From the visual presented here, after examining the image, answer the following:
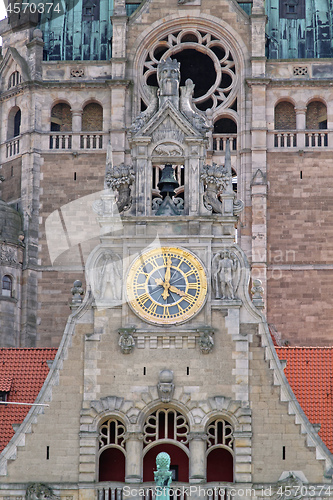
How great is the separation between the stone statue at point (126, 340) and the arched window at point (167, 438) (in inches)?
61.5

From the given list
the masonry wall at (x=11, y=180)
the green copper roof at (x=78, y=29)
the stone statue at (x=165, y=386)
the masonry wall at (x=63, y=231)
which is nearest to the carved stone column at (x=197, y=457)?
the stone statue at (x=165, y=386)

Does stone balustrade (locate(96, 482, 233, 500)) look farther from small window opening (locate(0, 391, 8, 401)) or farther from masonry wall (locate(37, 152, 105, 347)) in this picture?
masonry wall (locate(37, 152, 105, 347))

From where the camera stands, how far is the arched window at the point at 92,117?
58.8 meters

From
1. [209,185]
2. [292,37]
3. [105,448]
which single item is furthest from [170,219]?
[292,37]

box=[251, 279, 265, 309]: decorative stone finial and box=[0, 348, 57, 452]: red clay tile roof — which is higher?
box=[251, 279, 265, 309]: decorative stone finial

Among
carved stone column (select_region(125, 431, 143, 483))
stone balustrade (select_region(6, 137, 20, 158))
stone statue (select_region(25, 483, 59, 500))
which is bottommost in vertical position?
stone statue (select_region(25, 483, 59, 500))

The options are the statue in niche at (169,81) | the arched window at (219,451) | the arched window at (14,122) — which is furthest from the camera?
the arched window at (14,122)

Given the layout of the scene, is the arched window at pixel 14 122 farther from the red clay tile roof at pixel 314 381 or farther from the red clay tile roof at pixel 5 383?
the red clay tile roof at pixel 314 381

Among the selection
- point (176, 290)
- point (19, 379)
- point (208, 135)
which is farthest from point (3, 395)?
point (208, 135)

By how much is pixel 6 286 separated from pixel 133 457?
47.6 feet

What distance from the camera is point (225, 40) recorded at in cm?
5869

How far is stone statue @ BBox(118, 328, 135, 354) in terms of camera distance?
43.0 metres

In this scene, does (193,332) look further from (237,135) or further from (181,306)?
(237,135)

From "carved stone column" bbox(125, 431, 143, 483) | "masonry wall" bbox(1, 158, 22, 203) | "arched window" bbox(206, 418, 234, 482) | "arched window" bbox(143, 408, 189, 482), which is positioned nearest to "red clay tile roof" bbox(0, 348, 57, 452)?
"carved stone column" bbox(125, 431, 143, 483)
